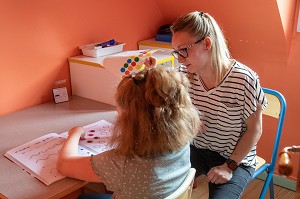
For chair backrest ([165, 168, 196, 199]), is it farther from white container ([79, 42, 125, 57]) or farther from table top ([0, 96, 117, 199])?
white container ([79, 42, 125, 57])

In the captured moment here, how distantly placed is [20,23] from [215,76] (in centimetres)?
101

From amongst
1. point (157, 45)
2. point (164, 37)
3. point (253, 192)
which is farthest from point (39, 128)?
point (253, 192)

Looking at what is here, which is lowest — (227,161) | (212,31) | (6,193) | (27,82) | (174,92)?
(227,161)

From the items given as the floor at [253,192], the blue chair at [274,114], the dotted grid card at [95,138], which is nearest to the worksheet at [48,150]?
the dotted grid card at [95,138]

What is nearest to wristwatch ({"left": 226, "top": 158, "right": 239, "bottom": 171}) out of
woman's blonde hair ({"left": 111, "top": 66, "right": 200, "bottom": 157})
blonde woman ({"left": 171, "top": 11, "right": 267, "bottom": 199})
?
blonde woman ({"left": 171, "top": 11, "right": 267, "bottom": 199})

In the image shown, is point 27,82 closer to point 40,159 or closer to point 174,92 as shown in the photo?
point 40,159

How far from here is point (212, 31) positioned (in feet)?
4.63

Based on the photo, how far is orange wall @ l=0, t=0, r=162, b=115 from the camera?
1758 millimetres

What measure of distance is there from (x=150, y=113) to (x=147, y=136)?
7 centimetres

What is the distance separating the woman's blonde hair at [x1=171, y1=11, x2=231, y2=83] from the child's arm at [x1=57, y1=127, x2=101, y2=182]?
62 centimetres

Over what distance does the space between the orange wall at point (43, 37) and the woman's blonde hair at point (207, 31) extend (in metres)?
0.79

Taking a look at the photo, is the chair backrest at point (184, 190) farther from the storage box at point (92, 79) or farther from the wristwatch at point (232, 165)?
the storage box at point (92, 79)

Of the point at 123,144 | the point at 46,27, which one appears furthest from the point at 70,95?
the point at 123,144

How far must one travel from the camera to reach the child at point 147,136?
3.36 feet
